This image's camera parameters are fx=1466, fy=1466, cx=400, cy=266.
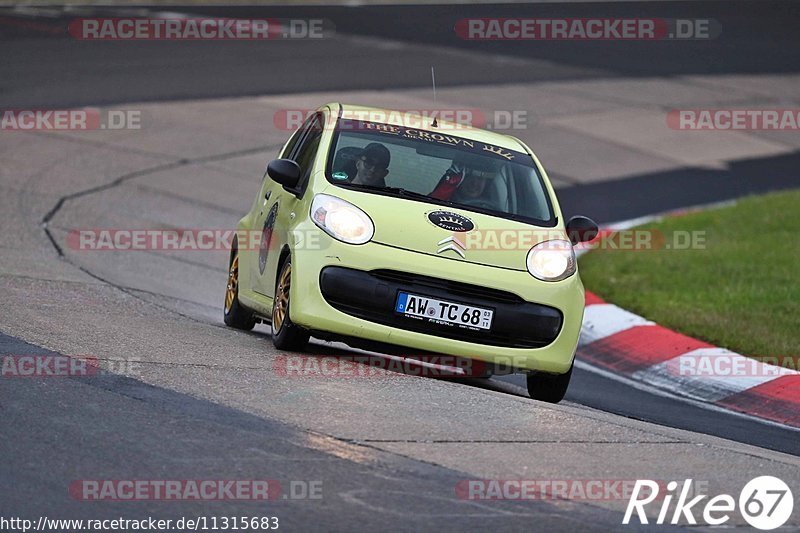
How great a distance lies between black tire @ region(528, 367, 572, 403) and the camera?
8.52 metres

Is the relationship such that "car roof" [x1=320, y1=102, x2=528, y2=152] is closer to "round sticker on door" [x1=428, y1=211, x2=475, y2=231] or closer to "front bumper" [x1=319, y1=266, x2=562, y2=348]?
"round sticker on door" [x1=428, y1=211, x2=475, y2=231]

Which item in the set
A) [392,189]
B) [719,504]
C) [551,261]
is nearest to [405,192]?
[392,189]

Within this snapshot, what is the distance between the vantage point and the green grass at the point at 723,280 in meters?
11.1

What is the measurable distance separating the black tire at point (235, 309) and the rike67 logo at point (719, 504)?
4461mm

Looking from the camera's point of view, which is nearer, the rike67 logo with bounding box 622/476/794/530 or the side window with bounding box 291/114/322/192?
the rike67 logo with bounding box 622/476/794/530

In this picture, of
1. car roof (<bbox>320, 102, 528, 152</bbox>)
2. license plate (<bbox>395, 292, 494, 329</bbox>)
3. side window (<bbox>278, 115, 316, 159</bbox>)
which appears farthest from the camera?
side window (<bbox>278, 115, 316, 159</bbox>)

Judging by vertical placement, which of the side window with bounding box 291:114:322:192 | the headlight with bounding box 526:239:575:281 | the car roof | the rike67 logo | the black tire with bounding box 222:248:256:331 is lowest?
the rike67 logo

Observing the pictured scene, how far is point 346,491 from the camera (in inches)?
225

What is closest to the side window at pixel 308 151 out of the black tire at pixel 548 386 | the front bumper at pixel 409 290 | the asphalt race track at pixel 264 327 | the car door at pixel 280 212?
the car door at pixel 280 212

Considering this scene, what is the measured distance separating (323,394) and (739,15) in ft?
94.2

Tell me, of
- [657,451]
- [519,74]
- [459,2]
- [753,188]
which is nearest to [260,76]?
[519,74]

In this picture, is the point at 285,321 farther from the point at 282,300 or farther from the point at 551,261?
the point at 551,261

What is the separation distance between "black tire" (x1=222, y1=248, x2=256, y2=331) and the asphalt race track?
13.5 inches

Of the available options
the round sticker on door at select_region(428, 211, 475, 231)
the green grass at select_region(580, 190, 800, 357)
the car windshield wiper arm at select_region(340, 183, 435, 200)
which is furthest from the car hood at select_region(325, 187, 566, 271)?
the green grass at select_region(580, 190, 800, 357)
